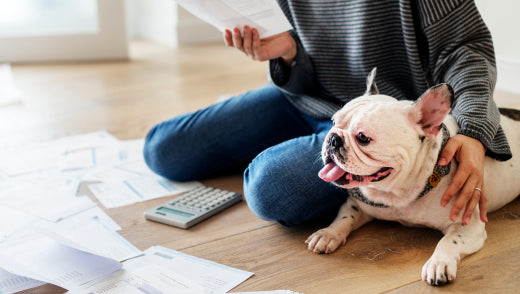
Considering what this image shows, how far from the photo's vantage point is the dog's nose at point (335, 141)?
109 centimetres

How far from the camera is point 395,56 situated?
4.60ft

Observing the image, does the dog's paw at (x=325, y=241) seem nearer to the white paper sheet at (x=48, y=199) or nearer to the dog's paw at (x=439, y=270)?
the dog's paw at (x=439, y=270)

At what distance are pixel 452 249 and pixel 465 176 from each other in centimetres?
16

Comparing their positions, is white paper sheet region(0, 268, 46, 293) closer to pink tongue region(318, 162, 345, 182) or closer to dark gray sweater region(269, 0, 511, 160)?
pink tongue region(318, 162, 345, 182)

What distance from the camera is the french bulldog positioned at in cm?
106

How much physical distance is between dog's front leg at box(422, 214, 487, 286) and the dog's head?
18cm

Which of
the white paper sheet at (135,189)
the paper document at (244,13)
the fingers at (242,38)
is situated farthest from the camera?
the white paper sheet at (135,189)

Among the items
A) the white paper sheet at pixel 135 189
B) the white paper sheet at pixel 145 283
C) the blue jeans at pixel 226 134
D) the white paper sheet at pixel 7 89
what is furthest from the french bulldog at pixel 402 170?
the white paper sheet at pixel 7 89

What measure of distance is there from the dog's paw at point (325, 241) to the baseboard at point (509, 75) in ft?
5.70

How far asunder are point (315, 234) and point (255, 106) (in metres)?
0.50

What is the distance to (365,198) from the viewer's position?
1269 millimetres

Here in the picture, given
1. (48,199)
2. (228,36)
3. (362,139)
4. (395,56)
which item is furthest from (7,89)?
(362,139)

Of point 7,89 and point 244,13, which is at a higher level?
point 244,13

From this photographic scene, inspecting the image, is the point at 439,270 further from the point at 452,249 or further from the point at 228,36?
the point at 228,36
